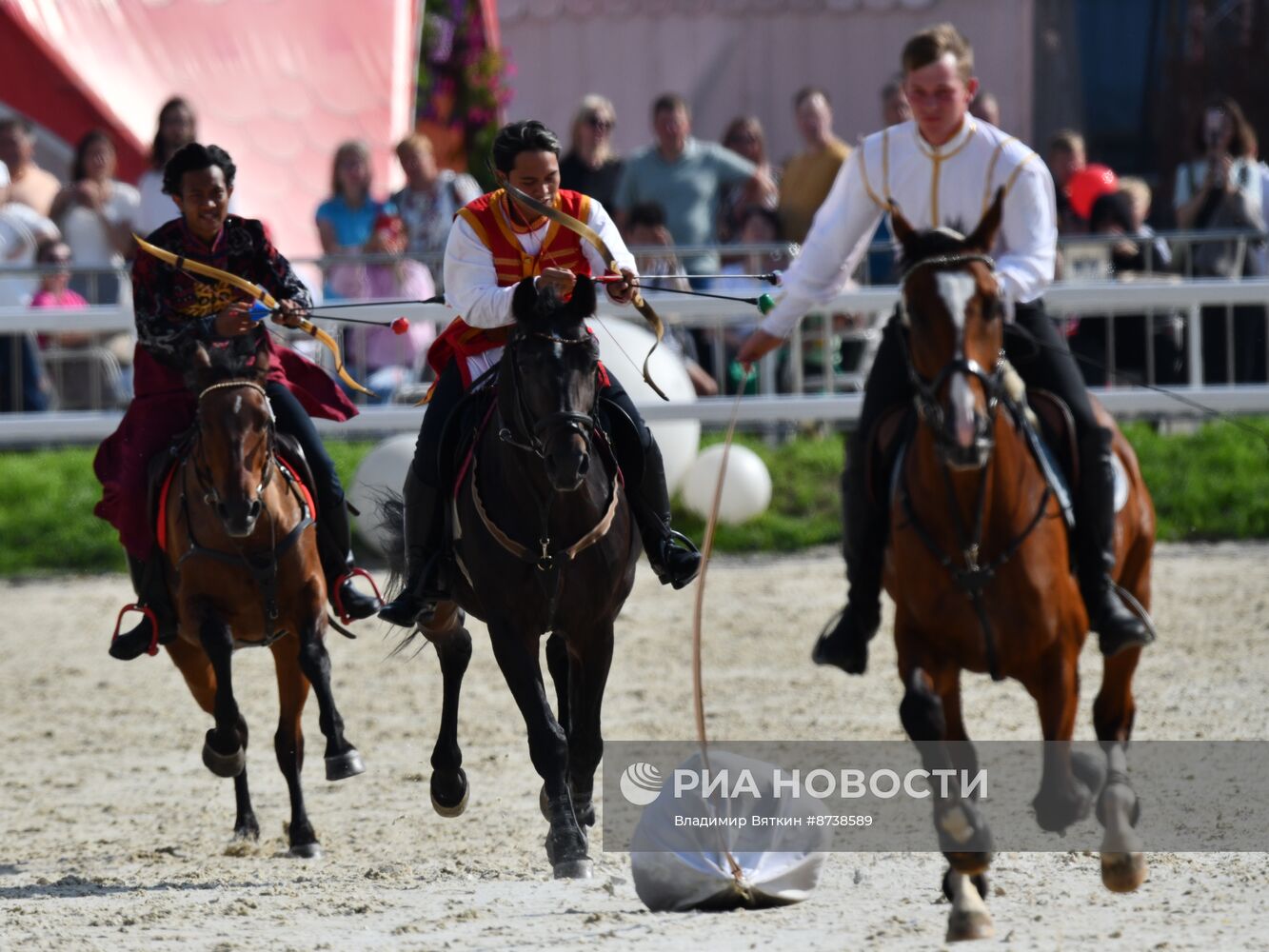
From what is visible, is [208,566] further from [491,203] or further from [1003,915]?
[1003,915]

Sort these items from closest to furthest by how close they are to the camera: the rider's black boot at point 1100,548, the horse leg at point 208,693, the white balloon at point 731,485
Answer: the rider's black boot at point 1100,548 → the horse leg at point 208,693 → the white balloon at point 731,485

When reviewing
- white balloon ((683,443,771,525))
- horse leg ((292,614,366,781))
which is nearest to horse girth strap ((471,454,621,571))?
horse leg ((292,614,366,781))

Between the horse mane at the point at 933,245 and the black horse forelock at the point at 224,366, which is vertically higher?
the horse mane at the point at 933,245

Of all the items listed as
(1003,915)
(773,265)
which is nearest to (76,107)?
(773,265)

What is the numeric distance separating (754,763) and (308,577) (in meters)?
2.19

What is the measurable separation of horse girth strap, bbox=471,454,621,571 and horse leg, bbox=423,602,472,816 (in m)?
0.91

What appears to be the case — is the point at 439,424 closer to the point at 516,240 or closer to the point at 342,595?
the point at 516,240

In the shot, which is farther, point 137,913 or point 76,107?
point 76,107

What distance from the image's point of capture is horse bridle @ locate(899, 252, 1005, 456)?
5.51 meters

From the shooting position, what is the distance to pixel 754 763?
662 cm

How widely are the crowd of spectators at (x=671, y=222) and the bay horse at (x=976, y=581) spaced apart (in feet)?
20.8

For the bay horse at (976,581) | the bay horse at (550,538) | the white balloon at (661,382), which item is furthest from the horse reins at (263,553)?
the white balloon at (661,382)

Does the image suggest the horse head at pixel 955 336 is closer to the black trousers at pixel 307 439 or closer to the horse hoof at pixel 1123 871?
the horse hoof at pixel 1123 871

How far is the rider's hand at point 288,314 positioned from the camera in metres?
7.83
